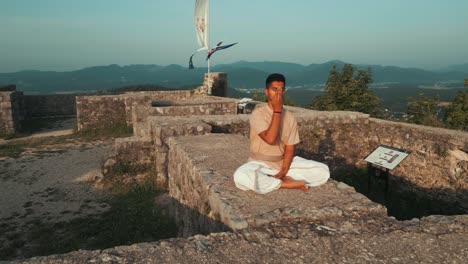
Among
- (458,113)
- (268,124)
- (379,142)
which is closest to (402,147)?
(379,142)

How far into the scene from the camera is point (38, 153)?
11680mm

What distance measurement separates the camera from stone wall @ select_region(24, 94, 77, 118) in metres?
19.8

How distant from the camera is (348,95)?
612 inches

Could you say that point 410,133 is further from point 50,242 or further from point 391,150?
point 50,242

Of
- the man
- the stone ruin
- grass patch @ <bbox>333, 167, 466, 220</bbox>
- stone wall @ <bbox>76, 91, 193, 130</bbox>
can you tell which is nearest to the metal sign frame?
grass patch @ <bbox>333, 167, 466, 220</bbox>

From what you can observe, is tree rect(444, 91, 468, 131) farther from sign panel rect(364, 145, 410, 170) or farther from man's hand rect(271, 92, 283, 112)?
man's hand rect(271, 92, 283, 112)

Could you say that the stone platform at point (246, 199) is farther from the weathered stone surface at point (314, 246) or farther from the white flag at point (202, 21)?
the white flag at point (202, 21)

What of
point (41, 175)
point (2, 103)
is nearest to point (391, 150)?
point (41, 175)

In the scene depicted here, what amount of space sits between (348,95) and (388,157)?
9.51 metres

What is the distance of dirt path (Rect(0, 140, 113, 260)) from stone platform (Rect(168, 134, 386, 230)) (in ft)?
9.57

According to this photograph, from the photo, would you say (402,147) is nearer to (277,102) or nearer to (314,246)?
(277,102)

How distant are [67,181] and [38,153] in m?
4.07

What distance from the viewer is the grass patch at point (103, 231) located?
518 centimetres

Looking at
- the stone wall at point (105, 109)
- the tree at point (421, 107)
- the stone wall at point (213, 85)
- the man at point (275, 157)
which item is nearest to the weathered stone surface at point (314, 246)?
the man at point (275, 157)
